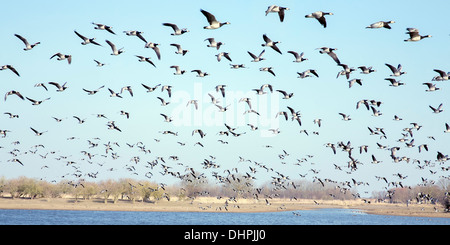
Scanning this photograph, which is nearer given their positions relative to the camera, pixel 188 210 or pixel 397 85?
pixel 397 85

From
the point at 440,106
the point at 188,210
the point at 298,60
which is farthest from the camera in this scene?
the point at 188,210

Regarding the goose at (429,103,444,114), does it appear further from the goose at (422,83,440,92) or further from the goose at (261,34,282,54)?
the goose at (261,34,282,54)

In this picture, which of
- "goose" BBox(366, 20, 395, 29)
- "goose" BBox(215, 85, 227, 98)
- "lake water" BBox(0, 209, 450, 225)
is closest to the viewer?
"goose" BBox(366, 20, 395, 29)

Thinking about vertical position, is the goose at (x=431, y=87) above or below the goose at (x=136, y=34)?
below

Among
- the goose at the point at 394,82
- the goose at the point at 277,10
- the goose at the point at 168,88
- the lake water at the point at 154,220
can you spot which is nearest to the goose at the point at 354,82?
the goose at the point at 394,82

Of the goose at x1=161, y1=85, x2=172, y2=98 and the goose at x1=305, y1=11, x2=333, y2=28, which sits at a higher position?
the goose at x1=305, y1=11, x2=333, y2=28

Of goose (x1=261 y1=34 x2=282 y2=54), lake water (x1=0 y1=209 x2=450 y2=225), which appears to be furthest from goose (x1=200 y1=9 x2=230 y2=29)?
lake water (x1=0 y1=209 x2=450 y2=225)

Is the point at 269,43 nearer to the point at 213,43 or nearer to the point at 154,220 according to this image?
the point at 213,43

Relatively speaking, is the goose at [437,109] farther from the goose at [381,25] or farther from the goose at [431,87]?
the goose at [381,25]

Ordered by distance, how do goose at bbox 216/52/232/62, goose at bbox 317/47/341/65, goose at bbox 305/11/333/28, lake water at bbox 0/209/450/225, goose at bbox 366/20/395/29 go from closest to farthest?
goose at bbox 305/11/333/28, goose at bbox 366/20/395/29, goose at bbox 317/47/341/65, goose at bbox 216/52/232/62, lake water at bbox 0/209/450/225
